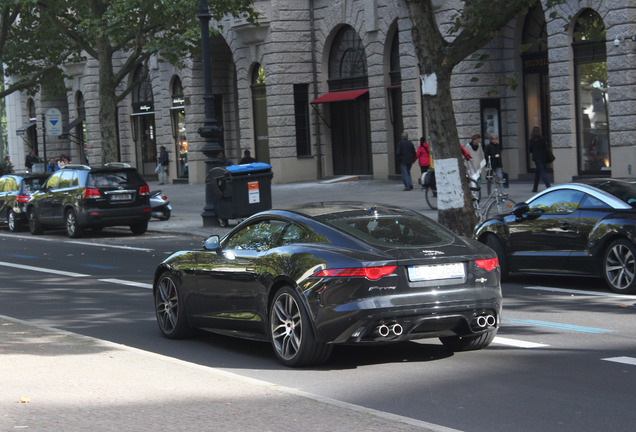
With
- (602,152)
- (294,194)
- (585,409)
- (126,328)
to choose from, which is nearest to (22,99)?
(294,194)

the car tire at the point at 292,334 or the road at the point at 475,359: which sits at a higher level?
the car tire at the point at 292,334

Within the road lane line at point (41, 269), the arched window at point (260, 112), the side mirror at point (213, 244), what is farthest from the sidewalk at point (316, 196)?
the side mirror at point (213, 244)

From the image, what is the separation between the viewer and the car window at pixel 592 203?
12.0 meters

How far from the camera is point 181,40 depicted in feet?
94.8

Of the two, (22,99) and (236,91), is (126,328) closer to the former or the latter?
(236,91)

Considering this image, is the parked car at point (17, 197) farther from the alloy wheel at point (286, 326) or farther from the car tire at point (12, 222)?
the alloy wheel at point (286, 326)

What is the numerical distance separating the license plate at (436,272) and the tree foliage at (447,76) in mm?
9073

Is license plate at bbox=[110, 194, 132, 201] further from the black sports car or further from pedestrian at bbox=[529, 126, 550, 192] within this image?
the black sports car

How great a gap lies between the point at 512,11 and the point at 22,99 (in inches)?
2011

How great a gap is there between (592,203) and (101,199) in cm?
1391

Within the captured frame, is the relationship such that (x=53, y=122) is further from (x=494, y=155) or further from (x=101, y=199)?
(x=494, y=155)

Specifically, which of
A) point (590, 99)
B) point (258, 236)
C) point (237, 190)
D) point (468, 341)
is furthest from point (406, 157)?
A: point (468, 341)

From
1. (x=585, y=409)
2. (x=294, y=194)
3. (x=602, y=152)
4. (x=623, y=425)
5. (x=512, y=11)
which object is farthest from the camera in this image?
(x=294, y=194)

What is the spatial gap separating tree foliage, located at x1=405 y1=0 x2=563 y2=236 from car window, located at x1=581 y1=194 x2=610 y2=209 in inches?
181
